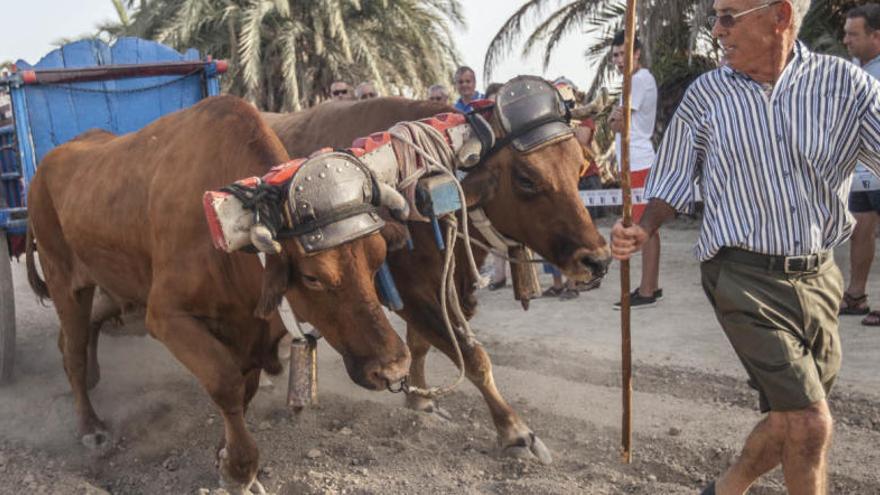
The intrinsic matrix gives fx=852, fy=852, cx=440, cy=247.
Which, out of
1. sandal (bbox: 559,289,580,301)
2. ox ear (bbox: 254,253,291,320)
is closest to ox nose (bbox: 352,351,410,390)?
ox ear (bbox: 254,253,291,320)

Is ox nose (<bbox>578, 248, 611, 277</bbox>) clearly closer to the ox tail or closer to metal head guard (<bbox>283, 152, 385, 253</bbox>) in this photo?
metal head guard (<bbox>283, 152, 385, 253</bbox>)

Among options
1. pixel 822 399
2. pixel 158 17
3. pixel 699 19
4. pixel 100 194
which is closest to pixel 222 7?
pixel 158 17

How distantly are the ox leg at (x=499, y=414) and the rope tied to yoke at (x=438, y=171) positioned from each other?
0.10 metres

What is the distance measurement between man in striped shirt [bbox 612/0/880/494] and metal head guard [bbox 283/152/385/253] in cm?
119

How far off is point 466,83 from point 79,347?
435cm

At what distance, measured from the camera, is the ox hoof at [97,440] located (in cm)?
449

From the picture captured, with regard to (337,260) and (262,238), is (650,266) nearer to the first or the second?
(337,260)

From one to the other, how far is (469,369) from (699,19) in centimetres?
926

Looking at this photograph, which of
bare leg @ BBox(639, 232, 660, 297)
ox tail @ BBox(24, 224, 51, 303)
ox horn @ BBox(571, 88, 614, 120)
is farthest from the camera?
bare leg @ BBox(639, 232, 660, 297)

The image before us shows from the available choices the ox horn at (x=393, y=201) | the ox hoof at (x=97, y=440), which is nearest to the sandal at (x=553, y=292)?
the ox hoof at (x=97, y=440)

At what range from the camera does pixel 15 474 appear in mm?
3967

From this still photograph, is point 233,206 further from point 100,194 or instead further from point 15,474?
point 15,474

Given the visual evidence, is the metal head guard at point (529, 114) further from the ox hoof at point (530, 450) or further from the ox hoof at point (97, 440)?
the ox hoof at point (97, 440)

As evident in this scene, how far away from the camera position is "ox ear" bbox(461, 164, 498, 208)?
3.98 metres
